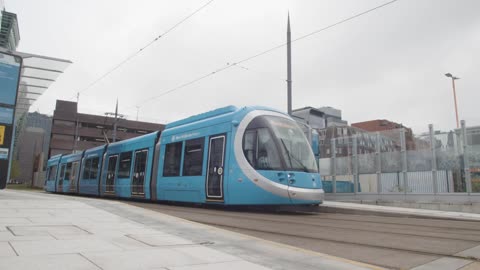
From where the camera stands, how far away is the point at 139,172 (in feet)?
53.9

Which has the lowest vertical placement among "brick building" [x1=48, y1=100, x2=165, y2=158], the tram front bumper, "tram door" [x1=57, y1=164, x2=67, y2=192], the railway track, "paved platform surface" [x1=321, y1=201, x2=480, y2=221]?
the railway track

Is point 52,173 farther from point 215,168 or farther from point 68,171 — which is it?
point 215,168

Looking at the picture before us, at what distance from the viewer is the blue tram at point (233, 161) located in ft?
35.1

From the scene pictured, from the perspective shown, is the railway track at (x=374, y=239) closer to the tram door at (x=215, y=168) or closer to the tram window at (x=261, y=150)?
the tram window at (x=261, y=150)

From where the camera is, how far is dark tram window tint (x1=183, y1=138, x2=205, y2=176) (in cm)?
1249

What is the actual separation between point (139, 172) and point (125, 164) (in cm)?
178

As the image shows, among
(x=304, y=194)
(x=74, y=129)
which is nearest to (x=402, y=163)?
(x=304, y=194)

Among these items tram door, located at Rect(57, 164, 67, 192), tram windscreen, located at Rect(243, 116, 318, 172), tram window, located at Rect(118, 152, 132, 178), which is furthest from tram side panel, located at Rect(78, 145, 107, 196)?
tram windscreen, located at Rect(243, 116, 318, 172)

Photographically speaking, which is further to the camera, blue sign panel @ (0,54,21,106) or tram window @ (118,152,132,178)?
tram window @ (118,152,132,178)

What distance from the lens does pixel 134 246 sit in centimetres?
472

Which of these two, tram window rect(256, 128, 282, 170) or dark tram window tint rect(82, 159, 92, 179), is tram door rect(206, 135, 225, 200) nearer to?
tram window rect(256, 128, 282, 170)

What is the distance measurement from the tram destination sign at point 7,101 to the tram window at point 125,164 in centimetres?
579

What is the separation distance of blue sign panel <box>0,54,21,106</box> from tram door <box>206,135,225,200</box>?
6.43 m

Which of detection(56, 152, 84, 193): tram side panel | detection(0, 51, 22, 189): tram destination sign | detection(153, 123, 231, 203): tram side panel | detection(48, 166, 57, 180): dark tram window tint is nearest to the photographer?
detection(153, 123, 231, 203): tram side panel
